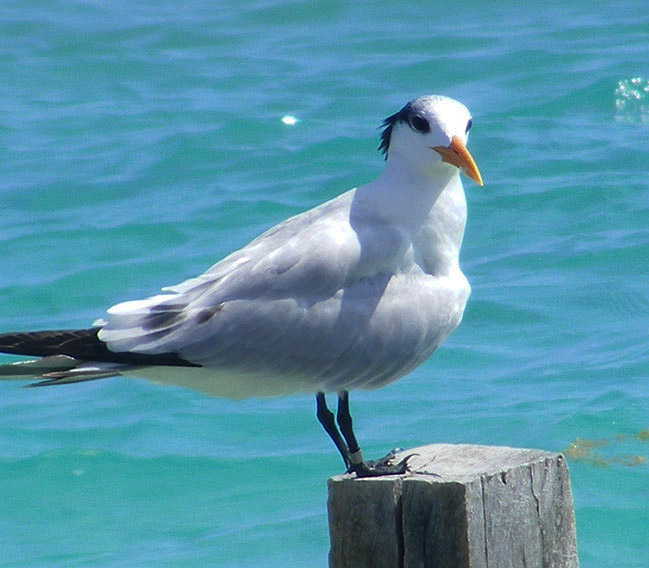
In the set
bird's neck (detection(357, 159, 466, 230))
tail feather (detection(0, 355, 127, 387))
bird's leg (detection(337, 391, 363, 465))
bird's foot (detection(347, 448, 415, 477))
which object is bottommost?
bird's foot (detection(347, 448, 415, 477))

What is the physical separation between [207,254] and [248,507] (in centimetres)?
297

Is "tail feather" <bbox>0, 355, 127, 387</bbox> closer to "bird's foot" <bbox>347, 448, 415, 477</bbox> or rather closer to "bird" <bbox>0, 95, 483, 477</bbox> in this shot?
"bird" <bbox>0, 95, 483, 477</bbox>

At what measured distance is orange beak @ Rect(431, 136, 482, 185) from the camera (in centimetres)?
390

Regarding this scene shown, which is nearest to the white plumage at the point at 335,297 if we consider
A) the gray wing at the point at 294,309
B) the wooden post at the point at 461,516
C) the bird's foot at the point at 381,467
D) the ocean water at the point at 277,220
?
the gray wing at the point at 294,309

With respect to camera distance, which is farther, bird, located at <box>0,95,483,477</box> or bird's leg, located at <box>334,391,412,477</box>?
bird, located at <box>0,95,483,477</box>

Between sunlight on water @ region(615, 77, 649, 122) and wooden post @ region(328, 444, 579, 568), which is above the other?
sunlight on water @ region(615, 77, 649, 122)

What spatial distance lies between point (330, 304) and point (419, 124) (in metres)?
0.58

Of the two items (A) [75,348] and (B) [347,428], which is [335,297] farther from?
(A) [75,348]

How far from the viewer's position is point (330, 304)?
3977mm

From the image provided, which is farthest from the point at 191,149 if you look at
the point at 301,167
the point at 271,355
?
the point at 271,355

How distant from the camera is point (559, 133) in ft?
35.1

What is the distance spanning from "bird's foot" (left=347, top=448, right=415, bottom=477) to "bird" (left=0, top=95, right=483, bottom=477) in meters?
0.21

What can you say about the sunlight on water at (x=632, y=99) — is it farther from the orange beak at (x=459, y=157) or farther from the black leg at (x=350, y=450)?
the black leg at (x=350, y=450)

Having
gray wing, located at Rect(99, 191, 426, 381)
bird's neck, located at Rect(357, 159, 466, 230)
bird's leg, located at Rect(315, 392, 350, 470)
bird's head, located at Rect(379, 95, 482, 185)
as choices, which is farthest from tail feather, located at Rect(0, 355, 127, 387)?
bird's head, located at Rect(379, 95, 482, 185)
